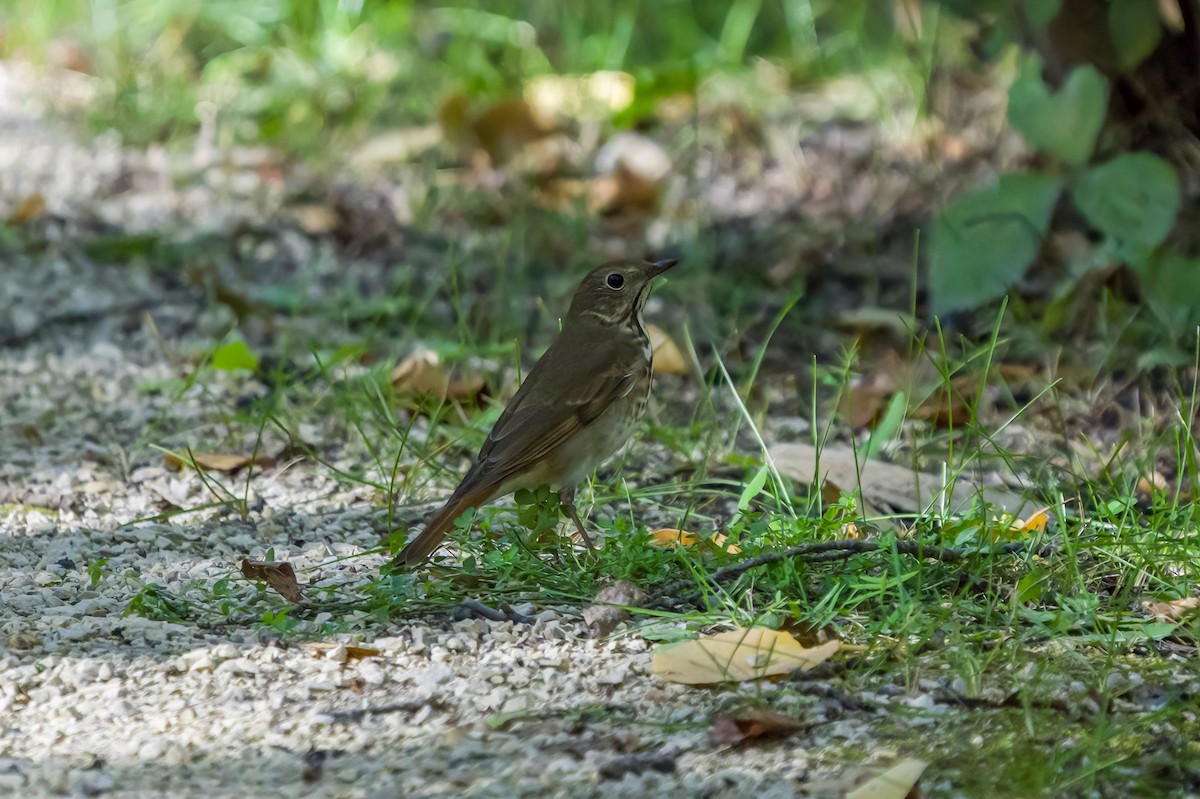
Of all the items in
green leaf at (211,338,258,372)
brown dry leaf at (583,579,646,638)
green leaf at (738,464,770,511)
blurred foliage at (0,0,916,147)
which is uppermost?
blurred foliage at (0,0,916,147)

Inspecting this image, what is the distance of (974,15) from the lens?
5750 millimetres

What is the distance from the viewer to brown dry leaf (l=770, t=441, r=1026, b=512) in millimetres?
4348

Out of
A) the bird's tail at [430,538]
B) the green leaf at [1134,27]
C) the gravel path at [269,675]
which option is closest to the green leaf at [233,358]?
the gravel path at [269,675]

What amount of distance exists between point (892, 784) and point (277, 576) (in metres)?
1.57

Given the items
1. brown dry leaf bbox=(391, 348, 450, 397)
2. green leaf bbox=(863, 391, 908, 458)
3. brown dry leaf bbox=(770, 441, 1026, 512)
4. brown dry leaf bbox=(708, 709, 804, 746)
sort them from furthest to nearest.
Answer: brown dry leaf bbox=(391, 348, 450, 397)
green leaf bbox=(863, 391, 908, 458)
brown dry leaf bbox=(770, 441, 1026, 512)
brown dry leaf bbox=(708, 709, 804, 746)

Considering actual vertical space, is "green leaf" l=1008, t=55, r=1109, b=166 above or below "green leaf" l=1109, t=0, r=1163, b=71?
below

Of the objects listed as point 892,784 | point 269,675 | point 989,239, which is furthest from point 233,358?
point 892,784

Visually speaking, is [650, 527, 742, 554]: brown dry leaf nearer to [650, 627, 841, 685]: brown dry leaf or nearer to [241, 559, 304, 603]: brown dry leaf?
[650, 627, 841, 685]: brown dry leaf

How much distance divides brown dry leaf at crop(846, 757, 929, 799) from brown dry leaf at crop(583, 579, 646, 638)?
2.80ft

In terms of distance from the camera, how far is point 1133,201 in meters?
5.24

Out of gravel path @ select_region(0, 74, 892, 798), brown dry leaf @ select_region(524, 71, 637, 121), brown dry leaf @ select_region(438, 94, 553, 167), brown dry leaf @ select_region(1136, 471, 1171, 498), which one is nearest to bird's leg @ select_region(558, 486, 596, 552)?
gravel path @ select_region(0, 74, 892, 798)

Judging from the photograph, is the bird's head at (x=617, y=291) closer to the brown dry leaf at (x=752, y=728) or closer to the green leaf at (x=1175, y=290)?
the green leaf at (x=1175, y=290)

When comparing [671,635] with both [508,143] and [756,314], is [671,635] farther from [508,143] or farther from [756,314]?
[508,143]

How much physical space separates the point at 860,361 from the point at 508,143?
275 cm
